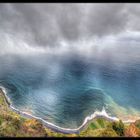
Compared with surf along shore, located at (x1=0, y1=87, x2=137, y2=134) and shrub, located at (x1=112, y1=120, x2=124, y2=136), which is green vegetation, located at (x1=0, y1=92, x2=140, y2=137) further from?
surf along shore, located at (x1=0, y1=87, x2=137, y2=134)

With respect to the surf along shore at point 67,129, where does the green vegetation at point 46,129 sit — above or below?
above

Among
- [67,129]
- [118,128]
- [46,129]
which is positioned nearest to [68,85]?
[67,129]

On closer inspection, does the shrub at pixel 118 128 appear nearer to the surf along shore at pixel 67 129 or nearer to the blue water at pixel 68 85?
the surf along shore at pixel 67 129

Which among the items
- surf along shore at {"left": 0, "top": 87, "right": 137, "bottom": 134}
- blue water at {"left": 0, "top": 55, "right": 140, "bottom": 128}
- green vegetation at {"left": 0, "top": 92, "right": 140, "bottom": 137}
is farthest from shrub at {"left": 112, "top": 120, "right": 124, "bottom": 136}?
blue water at {"left": 0, "top": 55, "right": 140, "bottom": 128}

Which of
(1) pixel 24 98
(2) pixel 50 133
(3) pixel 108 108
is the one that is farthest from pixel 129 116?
(1) pixel 24 98

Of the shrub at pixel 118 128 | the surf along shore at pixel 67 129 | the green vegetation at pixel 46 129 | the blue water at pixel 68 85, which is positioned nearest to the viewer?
the green vegetation at pixel 46 129

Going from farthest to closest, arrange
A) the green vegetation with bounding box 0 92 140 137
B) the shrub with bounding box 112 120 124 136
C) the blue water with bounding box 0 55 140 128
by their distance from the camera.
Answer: the blue water with bounding box 0 55 140 128, the shrub with bounding box 112 120 124 136, the green vegetation with bounding box 0 92 140 137

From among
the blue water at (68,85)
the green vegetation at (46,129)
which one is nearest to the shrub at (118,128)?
the green vegetation at (46,129)
